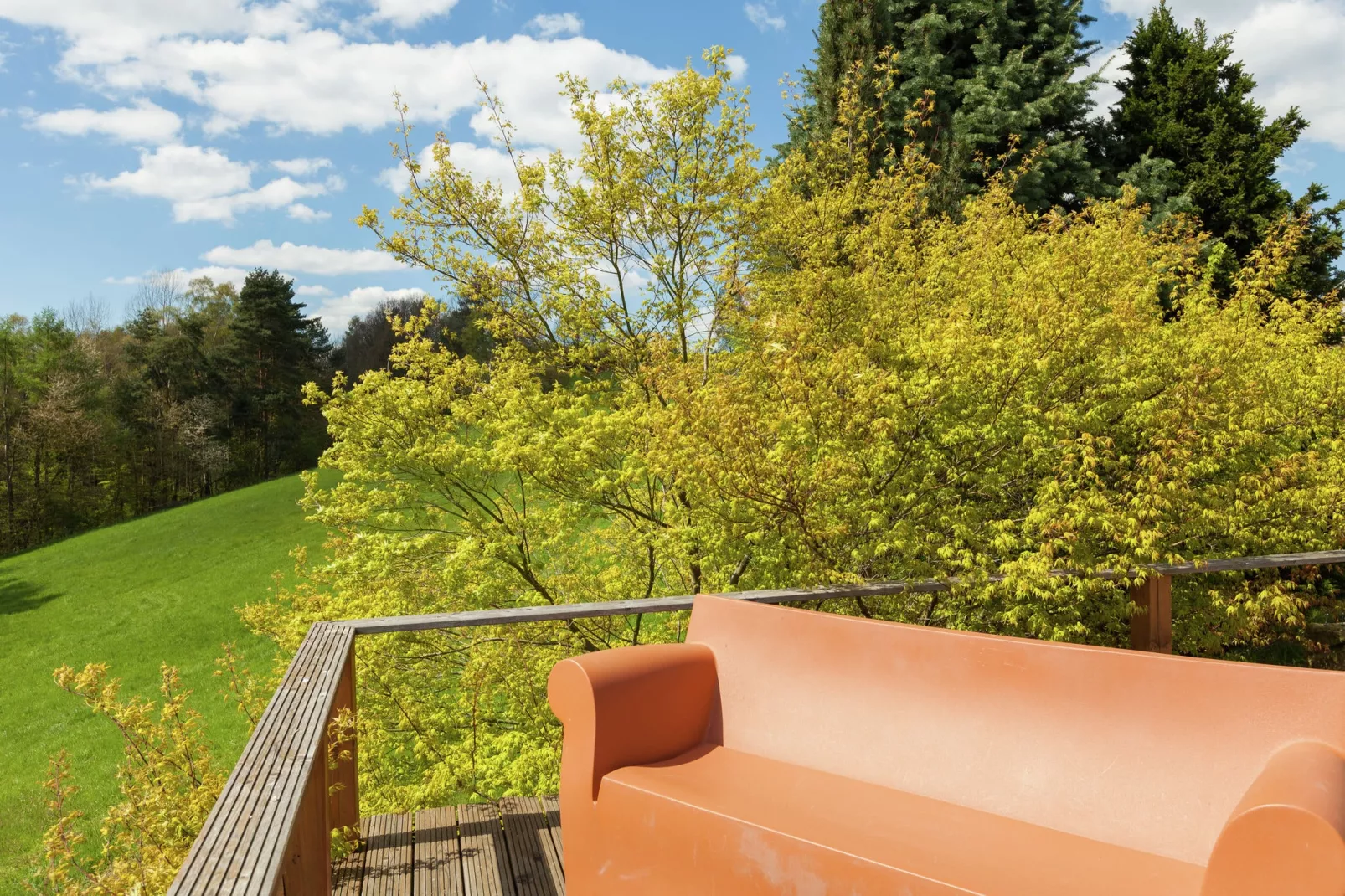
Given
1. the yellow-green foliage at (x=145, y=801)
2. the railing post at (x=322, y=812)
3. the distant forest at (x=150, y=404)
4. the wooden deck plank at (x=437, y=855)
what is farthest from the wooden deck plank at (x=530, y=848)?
the distant forest at (x=150, y=404)

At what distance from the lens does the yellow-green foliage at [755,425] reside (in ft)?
13.5

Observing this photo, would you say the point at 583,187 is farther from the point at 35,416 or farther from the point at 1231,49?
the point at 35,416

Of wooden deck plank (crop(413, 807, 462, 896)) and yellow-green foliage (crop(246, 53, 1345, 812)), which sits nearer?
wooden deck plank (crop(413, 807, 462, 896))

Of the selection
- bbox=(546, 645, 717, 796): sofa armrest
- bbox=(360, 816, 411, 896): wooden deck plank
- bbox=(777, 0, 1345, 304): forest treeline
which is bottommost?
bbox=(360, 816, 411, 896): wooden deck plank

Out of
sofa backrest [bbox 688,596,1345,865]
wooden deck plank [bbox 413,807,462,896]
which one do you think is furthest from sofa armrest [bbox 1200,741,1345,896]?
wooden deck plank [bbox 413,807,462,896]

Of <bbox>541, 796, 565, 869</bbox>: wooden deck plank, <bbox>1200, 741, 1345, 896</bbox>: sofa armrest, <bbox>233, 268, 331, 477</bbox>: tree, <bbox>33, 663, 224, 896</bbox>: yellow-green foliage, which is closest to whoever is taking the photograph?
<bbox>1200, 741, 1345, 896</bbox>: sofa armrest

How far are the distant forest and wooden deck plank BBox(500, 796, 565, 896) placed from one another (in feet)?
62.8

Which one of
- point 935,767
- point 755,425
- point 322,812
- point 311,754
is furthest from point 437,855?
point 755,425

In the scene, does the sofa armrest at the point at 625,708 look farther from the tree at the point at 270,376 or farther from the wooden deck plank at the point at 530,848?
the tree at the point at 270,376

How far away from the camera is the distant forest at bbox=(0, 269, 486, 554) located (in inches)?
999

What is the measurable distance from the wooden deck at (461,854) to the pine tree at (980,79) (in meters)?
11.2

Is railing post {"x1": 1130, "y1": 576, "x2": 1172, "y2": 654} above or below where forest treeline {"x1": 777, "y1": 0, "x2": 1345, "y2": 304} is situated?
below

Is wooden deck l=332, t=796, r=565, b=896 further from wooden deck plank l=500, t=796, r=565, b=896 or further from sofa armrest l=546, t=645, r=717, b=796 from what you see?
sofa armrest l=546, t=645, r=717, b=796

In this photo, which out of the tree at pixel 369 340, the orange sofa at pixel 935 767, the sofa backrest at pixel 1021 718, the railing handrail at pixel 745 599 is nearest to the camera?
the orange sofa at pixel 935 767
